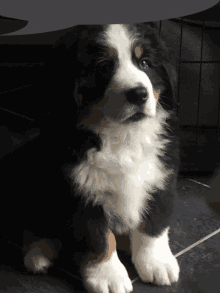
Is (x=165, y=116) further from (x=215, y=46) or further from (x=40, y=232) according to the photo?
(x=215, y=46)

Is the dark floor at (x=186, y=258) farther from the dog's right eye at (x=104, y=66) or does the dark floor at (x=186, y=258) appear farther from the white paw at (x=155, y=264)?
the dog's right eye at (x=104, y=66)

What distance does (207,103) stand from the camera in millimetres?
2143

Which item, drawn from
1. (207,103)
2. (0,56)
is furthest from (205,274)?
(0,56)

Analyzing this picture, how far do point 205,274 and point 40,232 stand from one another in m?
0.62

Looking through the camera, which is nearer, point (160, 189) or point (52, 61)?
point (52, 61)

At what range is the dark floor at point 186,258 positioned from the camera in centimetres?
120

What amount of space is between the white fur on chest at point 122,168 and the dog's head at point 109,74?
86 millimetres

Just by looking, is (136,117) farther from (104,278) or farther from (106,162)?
(104,278)

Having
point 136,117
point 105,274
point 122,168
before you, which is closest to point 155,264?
point 105,274

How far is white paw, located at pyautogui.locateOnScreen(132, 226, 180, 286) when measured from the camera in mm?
1201

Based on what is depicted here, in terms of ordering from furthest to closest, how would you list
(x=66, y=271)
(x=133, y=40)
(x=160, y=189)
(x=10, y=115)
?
(x=10, y=115) → (x=66, y=271) → (x=160, y=189) → (x=133, y=40)

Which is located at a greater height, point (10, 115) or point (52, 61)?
point (52, 61)

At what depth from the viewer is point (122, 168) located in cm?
107

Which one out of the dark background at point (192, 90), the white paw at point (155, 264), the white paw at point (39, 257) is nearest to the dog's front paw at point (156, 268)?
the white paw at point (155, 264)
